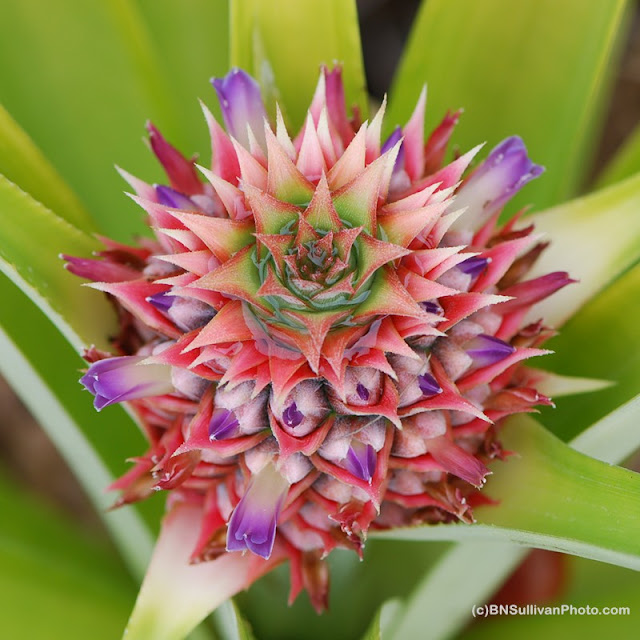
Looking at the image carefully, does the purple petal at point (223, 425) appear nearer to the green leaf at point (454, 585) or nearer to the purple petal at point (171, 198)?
the purple petal at point (171, 198)

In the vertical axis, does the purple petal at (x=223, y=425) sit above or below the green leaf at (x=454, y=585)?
above

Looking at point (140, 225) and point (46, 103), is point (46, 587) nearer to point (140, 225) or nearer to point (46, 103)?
point (140, 225)

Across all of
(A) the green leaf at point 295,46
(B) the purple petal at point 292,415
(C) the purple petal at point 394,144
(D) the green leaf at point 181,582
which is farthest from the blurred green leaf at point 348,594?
(A) the green leaf at point 295,46

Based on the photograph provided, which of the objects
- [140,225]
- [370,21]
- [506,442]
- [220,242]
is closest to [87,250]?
[220,242]

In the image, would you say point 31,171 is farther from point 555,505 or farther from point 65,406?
point 555,505

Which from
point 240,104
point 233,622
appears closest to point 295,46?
point 240,104

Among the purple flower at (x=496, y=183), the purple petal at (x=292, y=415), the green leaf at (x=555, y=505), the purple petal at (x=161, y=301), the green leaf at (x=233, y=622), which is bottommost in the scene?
the green leaf at (x=555, y=505)

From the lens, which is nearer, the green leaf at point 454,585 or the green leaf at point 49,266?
the green leaf at point 49,266
